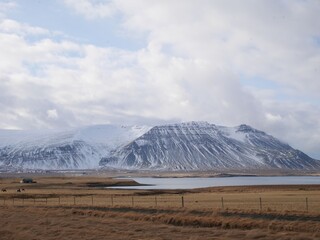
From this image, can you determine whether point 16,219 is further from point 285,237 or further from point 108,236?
point 285,237

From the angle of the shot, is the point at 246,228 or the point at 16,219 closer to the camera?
the point at 246,228

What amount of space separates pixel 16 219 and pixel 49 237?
10464 millimetres

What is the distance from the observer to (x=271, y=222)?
32.7 meters

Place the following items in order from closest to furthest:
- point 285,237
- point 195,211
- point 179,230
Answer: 1. point 285,237
2. point 179,230
3. point 195,211

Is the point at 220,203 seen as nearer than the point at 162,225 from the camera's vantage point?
No

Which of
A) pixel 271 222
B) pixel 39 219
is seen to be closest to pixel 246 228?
pixel 271 222

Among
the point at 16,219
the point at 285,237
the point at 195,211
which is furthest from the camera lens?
the point at 195,211

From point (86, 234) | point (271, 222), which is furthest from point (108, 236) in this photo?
point (271, 222)

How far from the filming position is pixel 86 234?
2883cm

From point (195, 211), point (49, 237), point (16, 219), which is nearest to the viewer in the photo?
point (49, 237)

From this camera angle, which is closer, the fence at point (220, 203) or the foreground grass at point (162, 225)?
the foreground grass at point (162, 225)

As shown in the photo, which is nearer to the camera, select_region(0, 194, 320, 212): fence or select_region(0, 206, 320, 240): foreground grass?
select_region(0, 206, 320, 240): foreground grass

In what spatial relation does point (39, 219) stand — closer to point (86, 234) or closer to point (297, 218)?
point (86, 234)

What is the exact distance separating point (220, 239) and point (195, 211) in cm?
1459
